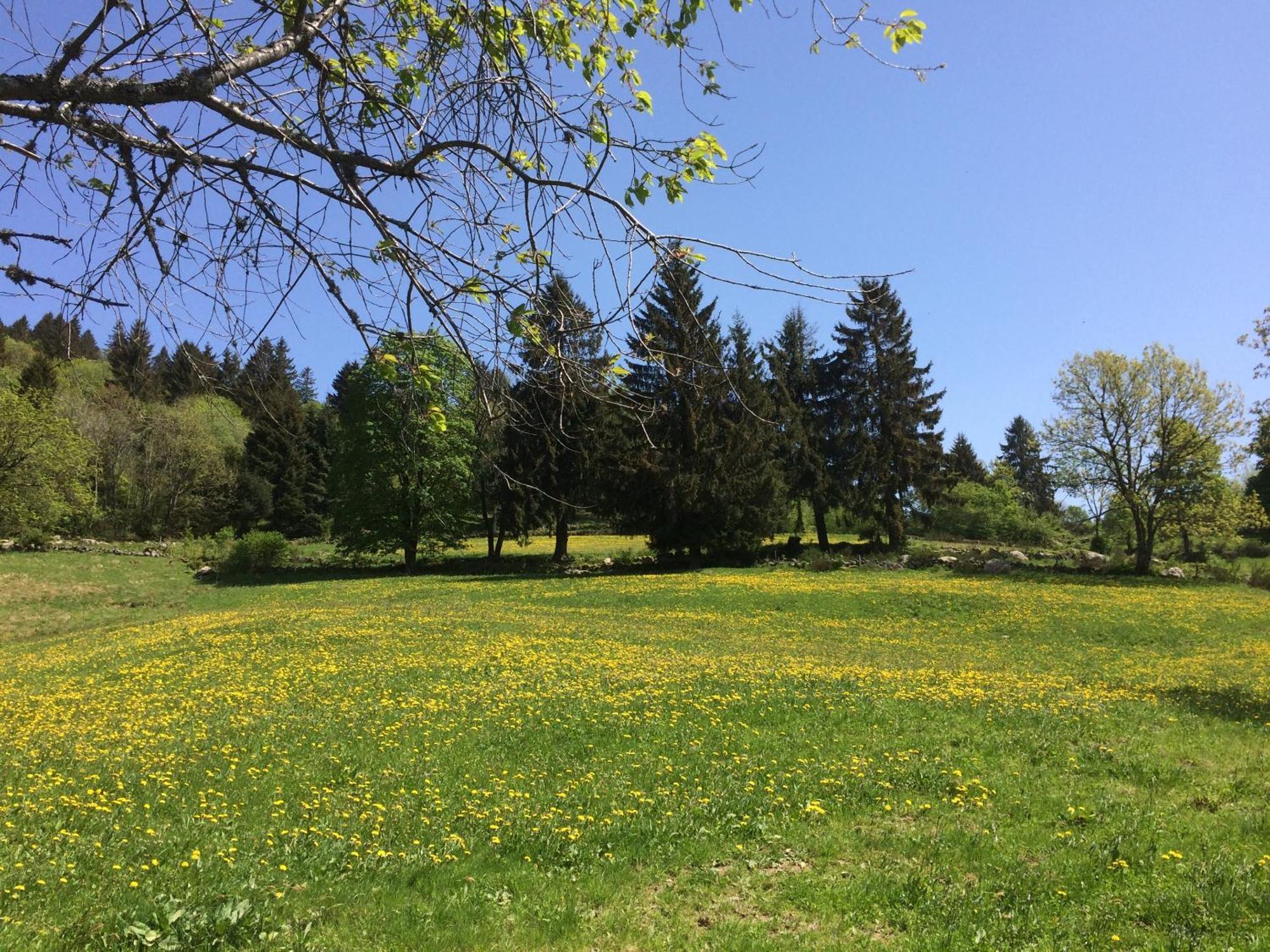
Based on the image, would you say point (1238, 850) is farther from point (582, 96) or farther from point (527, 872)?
point (582, 96)

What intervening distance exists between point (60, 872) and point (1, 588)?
32337 mm

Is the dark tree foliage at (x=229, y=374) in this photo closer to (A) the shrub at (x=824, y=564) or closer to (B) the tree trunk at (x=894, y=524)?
(A) the shrub at (x=824, y=564)

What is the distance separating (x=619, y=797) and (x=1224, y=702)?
10.9m

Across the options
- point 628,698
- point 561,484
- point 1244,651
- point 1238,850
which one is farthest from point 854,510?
point 1238,850

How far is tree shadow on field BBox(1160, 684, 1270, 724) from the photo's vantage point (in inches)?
417

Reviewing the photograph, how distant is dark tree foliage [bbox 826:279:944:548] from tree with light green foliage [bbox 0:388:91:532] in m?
44.9

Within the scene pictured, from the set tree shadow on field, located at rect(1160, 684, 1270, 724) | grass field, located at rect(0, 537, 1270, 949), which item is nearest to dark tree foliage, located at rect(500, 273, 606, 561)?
grass field, located at rect(0, 537, 1270, 949)

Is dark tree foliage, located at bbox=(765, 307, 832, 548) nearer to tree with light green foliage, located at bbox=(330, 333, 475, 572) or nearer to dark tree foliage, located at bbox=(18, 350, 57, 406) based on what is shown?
tree with light green foliage, located at bbox=(330, 333, 475, 572)

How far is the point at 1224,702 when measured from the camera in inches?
452

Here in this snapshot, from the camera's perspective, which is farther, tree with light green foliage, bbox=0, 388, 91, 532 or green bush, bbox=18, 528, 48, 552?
green bush, bbox=18, 528, 48, 552

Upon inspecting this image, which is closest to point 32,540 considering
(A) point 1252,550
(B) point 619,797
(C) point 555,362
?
(B) point 619,797

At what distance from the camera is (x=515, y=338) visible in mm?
3496

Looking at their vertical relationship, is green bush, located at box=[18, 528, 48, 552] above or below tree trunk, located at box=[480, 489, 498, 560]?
below

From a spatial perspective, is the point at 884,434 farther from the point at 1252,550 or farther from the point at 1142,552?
the point at 1252,550
